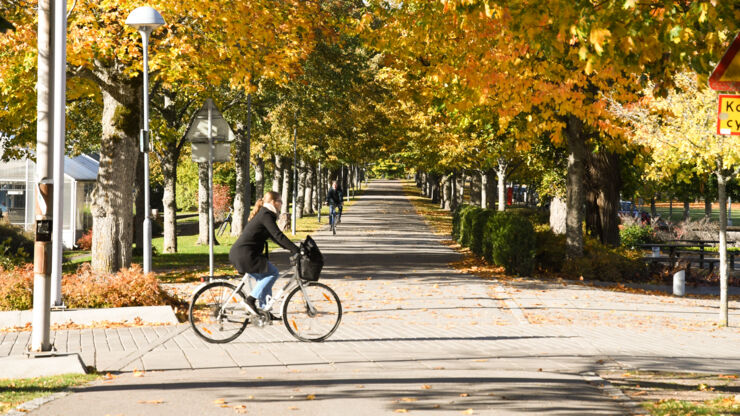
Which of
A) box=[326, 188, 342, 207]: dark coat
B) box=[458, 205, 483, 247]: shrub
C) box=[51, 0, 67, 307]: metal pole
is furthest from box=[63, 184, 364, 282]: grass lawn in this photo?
box=[51, 0, 67, 307]: metal pole

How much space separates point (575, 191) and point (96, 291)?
38.6 ft

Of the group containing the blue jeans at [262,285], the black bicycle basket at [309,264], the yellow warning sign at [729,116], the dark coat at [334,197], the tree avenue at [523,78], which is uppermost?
the tree avenue at [523,78]

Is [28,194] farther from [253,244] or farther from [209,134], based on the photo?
[253,244]

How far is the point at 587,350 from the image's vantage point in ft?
34.0

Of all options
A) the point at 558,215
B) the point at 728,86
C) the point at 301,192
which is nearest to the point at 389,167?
the point at 301,192

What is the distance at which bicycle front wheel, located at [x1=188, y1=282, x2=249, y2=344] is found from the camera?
33.7 ft

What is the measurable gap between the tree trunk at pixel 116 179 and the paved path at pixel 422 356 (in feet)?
14.0

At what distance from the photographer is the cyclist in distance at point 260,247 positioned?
1030 centimetres

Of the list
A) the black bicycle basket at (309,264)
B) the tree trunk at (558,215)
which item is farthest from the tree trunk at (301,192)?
the black bicycle basket at (309,264)

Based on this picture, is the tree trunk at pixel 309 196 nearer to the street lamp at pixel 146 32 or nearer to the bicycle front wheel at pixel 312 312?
the street lamp at pixel 146 32

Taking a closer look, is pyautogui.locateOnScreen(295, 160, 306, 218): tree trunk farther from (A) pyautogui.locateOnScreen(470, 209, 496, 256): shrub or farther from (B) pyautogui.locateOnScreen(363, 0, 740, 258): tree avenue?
(B) pyautogui.locateOnScreen(363, 0, 740, 258): tree avenue

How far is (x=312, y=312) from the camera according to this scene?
1046 cm

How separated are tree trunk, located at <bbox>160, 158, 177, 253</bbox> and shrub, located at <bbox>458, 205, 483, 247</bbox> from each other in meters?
8.49

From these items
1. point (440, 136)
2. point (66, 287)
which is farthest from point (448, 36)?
point (440, 136)
